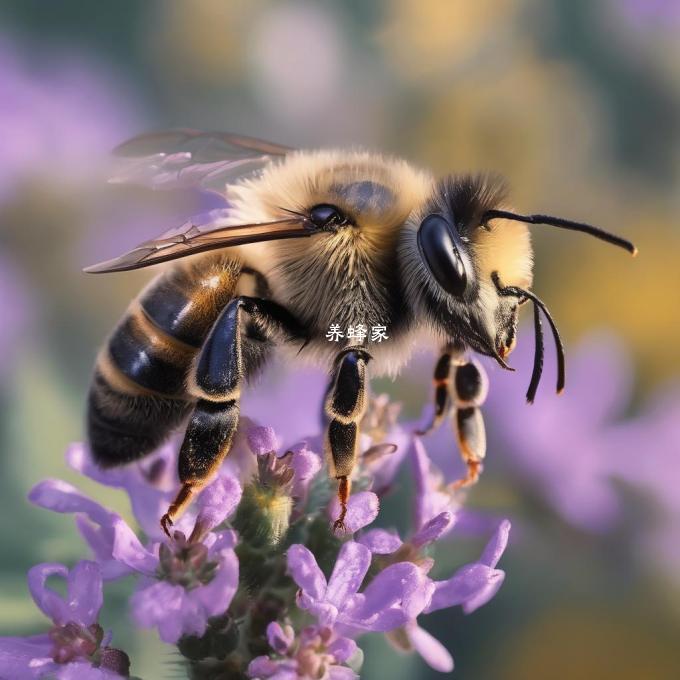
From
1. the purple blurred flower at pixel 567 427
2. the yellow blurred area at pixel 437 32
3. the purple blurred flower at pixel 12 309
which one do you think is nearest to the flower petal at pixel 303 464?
the purple blurred flower at pixel 567 427

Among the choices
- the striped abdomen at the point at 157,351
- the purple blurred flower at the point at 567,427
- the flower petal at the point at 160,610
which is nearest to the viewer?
the flower petal at the point at 160,610

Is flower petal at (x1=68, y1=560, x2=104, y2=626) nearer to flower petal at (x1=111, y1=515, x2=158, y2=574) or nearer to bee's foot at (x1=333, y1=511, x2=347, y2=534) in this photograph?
flower petal at (x1=111, y1=515, x2=158, y2=574)

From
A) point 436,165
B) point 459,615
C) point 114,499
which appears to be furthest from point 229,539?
point 436,165

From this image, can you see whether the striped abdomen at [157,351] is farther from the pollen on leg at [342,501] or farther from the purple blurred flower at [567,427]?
the purple blurred flower at [567,427]

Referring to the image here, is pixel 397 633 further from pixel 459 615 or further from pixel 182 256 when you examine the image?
pixel 459 615

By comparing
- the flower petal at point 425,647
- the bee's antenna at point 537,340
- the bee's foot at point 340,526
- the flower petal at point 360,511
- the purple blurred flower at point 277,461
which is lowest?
the flower petal at point 425,647

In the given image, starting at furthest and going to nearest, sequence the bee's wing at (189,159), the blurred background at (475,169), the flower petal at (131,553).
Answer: the blurred background at (475,169) → the bee's wing at (189,159) → the flower petal at (131,553)
